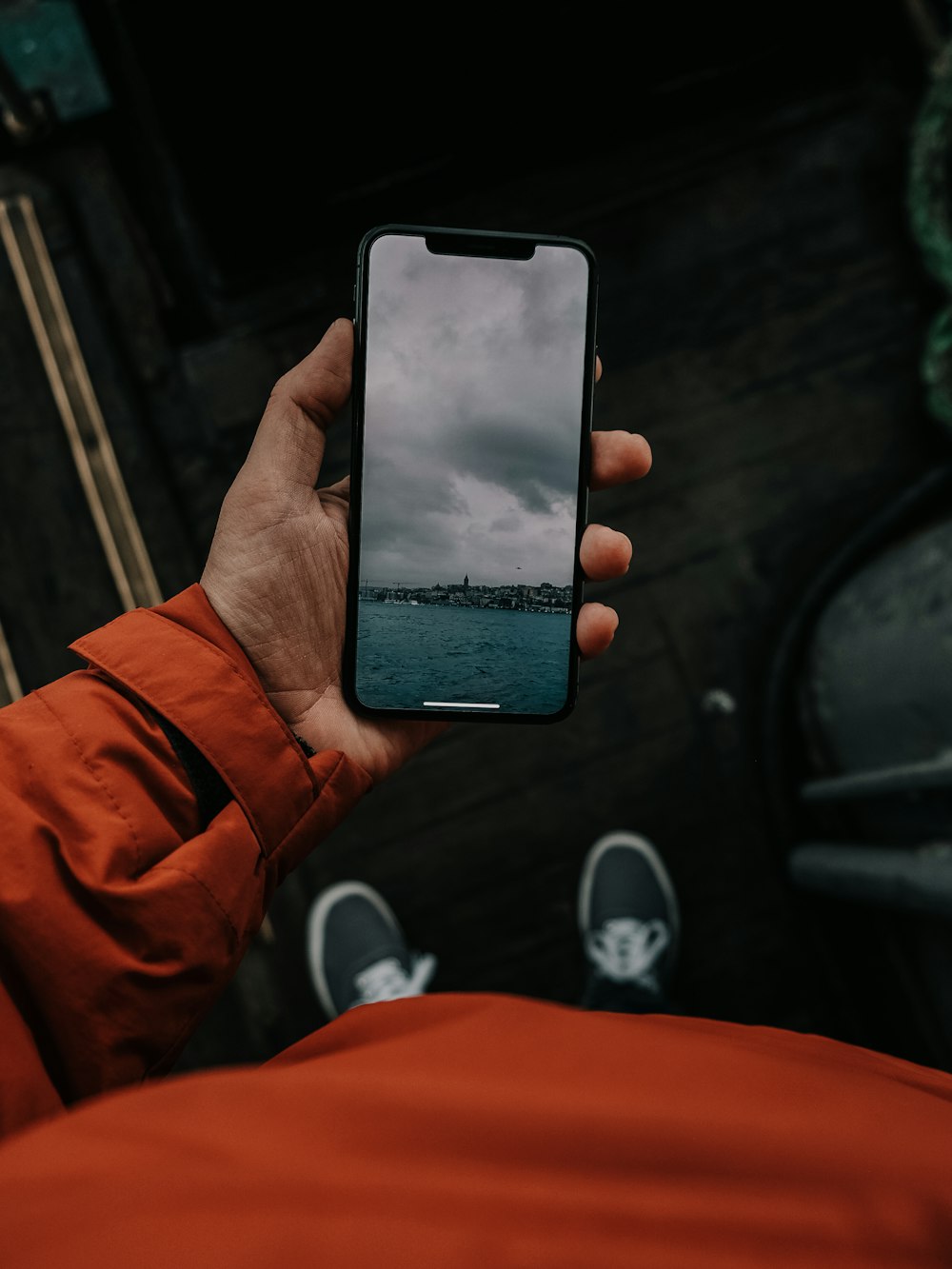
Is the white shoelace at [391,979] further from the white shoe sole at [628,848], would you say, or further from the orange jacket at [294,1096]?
the orange jacket at [294,1096]

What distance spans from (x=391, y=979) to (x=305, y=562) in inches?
31.4

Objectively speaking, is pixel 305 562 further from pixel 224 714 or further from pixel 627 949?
pixel 627 949

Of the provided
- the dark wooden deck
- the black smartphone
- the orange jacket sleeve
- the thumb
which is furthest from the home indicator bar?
the dark wooden deck

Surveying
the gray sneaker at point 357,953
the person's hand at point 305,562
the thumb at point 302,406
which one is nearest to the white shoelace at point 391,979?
the gray sneaker at point 357,953

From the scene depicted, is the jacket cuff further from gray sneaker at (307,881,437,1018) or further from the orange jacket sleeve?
gray sneaker at (307,881,437,1018)

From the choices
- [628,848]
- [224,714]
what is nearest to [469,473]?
[224,714]

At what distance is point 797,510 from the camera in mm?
1309

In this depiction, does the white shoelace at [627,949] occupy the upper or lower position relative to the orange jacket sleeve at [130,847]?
lower

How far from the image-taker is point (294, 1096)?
396 millimetres

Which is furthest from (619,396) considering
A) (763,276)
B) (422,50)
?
(422,50)

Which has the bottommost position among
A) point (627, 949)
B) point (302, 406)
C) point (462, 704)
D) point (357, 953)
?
point (627, 949)

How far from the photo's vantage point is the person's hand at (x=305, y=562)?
0.67 metres

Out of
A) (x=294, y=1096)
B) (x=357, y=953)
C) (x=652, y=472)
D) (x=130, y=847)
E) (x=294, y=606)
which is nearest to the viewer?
(x=294, y=1096)

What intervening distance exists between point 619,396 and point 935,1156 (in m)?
1.11
